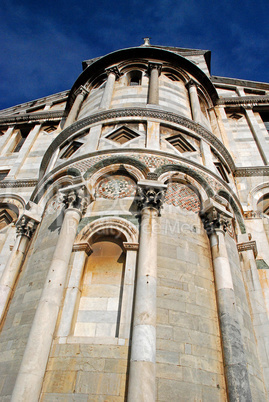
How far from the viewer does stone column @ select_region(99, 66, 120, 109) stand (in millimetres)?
11432

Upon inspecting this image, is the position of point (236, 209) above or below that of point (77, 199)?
above

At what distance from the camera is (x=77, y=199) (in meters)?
7.25

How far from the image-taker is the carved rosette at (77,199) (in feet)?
23.5

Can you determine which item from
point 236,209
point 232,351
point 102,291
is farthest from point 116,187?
point 232,351

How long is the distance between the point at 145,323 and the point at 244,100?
Answer: 45.1 feet

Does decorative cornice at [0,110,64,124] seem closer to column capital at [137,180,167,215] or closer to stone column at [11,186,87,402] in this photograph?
stone column at [11,186,87,402]

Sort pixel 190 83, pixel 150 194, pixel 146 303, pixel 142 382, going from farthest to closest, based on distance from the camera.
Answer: pixel 190 83 → pixel 150 194 → pixel 146 303 → pixel 142 382

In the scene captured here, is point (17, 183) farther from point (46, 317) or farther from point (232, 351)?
point (232, 351)

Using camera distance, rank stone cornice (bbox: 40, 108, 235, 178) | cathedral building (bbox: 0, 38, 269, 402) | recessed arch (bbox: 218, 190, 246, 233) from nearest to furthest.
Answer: cathedral building (bbox: 0, 38, 269, 402), recessed arch (bbox: 218, 190, 246, 233), stone cornice (bbox: 40, 108, 235, 178)

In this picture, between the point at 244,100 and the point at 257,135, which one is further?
the point at 244,100

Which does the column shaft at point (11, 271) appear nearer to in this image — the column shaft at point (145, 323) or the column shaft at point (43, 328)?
the column shaft at point (43, 328)

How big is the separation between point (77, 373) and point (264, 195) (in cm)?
859

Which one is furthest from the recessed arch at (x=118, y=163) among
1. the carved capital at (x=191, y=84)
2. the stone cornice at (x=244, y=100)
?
the stone cornice at (x=244, y=100)

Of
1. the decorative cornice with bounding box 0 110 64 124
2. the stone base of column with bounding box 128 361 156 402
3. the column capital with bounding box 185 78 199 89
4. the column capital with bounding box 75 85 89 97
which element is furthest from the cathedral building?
the decorative cornice with bounding box 0 110 64 124
